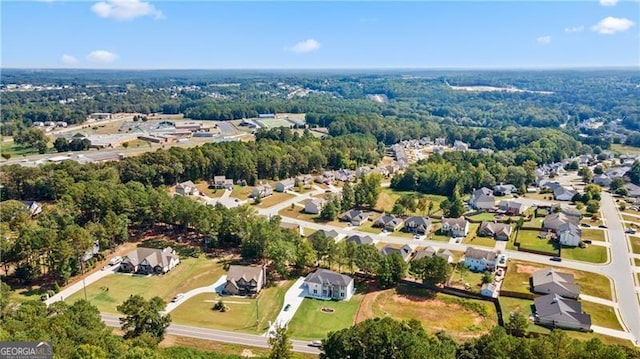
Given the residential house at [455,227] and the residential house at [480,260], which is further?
the residential house at [455,227]

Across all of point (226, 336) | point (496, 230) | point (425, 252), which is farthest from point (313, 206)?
point (226, 336)

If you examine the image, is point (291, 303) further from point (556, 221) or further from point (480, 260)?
point (556, 221)

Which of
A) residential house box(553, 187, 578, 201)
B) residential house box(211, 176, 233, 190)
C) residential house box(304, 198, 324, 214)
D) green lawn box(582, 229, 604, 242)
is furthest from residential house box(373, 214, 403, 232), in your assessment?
residential house box(553, 187, 578, 201)

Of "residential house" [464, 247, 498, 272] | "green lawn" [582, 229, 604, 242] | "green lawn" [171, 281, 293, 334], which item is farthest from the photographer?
"green lawn" [582, 229, 604, 242]

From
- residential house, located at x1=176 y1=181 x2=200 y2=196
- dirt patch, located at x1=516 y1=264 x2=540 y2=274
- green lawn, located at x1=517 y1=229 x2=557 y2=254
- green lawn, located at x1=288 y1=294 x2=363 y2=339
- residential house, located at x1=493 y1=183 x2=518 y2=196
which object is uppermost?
residential house, located at x1=176 y1=181 x2=200 y2=196

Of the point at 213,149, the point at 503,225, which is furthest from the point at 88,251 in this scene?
the point at 503,225

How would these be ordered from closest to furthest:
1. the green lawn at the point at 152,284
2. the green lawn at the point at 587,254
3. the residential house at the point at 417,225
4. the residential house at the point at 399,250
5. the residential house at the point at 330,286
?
1. the green lawn at the point at 152,284
2. the residential house at the point at 330,286
3. the green lawn at the point at 587,254
4. the residential house at the point at 399,250
5. the residential house at the point at 417,225

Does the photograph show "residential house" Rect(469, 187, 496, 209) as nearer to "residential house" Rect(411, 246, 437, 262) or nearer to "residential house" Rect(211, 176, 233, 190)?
"residential house" Rect(411, 246, 437, 262)

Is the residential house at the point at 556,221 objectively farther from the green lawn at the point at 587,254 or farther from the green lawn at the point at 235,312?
the green lawn at the point at 235,312

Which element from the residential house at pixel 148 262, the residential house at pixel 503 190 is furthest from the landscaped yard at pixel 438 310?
the residential house at pixel 503 190
